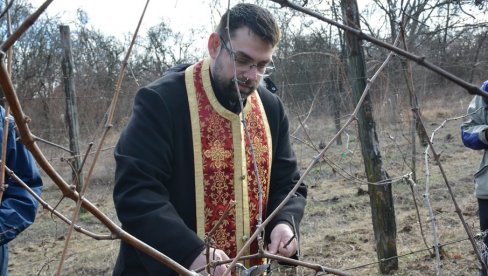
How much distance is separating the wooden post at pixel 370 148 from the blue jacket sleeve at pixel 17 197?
2630 mm

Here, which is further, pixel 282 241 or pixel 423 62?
pixel 282 241

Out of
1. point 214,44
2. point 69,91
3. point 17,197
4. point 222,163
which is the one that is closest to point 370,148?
point 222,163

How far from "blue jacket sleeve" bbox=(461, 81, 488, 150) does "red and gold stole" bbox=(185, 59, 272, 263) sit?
1926 millimetres

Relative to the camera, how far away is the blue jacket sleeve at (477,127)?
11.8ft

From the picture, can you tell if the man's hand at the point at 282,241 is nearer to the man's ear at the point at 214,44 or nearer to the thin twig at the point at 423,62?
the man's ear at the point at 214,44

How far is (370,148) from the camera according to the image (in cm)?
445

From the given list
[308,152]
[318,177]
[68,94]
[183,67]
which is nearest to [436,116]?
[308,152]

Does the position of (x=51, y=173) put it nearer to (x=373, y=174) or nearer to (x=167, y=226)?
(x=167, y=226)

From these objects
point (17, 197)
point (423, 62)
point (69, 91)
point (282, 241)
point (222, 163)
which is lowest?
point (282, 241)

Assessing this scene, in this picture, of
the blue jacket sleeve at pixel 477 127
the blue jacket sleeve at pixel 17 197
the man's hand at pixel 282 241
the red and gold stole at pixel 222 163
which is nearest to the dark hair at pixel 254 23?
the red and gold stole at pixel 222 163

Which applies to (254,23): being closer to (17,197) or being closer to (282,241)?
(282,241)

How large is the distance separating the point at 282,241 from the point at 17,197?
1.36 metres

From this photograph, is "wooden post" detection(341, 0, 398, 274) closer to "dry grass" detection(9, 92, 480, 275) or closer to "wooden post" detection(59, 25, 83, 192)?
"dry grass" detection(9, 92, 480, 275)

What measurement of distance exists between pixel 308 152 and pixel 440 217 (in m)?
5.98
